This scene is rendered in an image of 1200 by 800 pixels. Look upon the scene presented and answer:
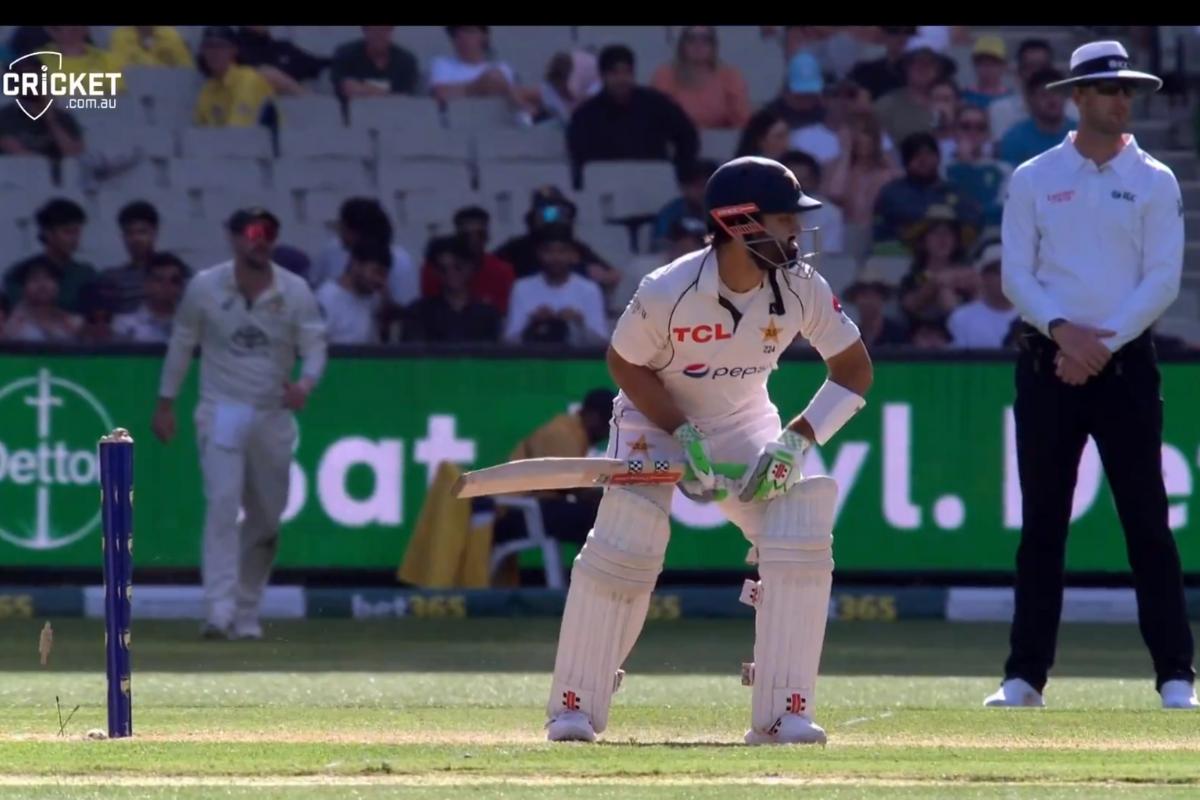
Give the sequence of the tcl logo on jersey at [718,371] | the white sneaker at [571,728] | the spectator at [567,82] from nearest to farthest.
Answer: the white sneaker at [571,728] → the tcl logo on jersey at [718,371] → the spectator at [567,82]

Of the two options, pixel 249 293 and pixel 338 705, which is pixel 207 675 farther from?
pixel 249 293

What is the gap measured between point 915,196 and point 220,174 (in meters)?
4.39

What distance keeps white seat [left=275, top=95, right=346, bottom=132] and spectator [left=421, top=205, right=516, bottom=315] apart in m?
1.64

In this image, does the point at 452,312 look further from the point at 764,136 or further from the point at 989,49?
the point at 989,49

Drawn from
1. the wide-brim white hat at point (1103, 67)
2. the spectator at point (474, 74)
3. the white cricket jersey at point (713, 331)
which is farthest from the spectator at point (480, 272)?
the white cricket jersey at point (713, 331)

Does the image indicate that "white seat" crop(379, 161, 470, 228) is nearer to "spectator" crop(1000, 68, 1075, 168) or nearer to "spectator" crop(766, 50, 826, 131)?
"spectator" crop(766, 50, 826, 131)

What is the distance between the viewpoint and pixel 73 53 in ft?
49.3

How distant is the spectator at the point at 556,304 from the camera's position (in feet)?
43.6

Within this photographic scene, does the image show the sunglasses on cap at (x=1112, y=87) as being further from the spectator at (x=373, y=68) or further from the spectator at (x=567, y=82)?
the spectator at (x=373, y=68)

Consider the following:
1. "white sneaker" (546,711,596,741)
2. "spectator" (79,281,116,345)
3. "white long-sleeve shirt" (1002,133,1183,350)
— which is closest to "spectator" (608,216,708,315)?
"spectator" (79,281,116,345)

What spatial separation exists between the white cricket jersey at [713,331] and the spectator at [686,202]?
7.19 m

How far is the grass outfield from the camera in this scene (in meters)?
5.61


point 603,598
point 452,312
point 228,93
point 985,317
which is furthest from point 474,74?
point 603,598

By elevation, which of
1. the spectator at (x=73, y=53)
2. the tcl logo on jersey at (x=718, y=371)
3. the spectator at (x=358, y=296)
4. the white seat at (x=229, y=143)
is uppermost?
the spectator at (x=73, y=53)
